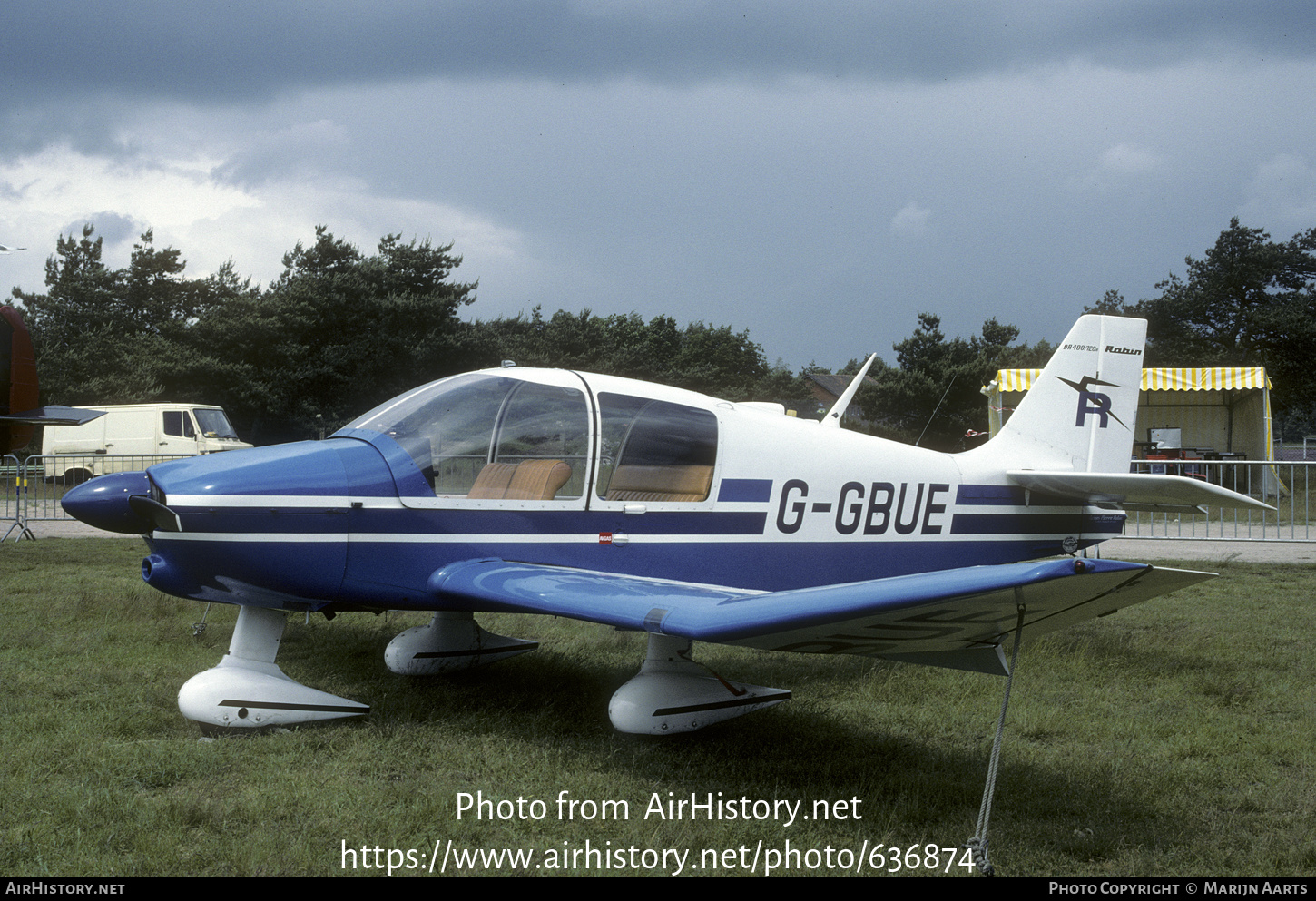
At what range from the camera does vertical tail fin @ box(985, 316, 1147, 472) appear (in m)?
5.77

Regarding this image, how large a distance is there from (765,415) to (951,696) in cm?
182

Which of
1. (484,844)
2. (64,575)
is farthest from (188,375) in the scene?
(484,844)

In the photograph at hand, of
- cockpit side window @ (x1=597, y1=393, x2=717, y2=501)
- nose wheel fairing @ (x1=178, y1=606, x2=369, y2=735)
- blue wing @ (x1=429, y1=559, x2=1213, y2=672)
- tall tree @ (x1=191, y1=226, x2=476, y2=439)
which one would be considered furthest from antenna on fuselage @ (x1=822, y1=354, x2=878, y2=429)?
tall tree @ (x1=191, y1=226, x2=476, y2=439)

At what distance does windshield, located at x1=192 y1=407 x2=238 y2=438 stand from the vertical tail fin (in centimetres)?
2120

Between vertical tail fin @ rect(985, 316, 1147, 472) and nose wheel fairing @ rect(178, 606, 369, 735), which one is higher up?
vertical tail fin @ rect(985, 316, 1147, 472)

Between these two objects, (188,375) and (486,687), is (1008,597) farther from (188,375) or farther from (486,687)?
(188,375)

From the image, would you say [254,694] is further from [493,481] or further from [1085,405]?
[1085,405]

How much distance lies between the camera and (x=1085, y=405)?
5.90m

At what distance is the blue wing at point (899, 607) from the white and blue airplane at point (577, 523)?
2cm

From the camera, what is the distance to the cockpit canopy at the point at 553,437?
4414mm

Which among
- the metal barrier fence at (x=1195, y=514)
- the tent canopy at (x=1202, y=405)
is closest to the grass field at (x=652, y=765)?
the metal barrier fence at (x=1195, y=514)

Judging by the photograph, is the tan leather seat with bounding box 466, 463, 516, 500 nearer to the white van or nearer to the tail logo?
the tail logo

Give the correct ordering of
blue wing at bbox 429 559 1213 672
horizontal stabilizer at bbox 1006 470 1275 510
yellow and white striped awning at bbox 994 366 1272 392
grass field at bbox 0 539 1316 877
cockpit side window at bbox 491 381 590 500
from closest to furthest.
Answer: blue wing at bbox 429 559 1213 672 < grass field at bbox 0 539 1316 877 < cockpit side window at bbox 491 381 590 500 < horizontal stabilizer at bbox 1006 470 1275 510 < yellow and white striped awning at bbox 994 366 1272 392

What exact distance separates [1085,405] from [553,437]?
3.61m
